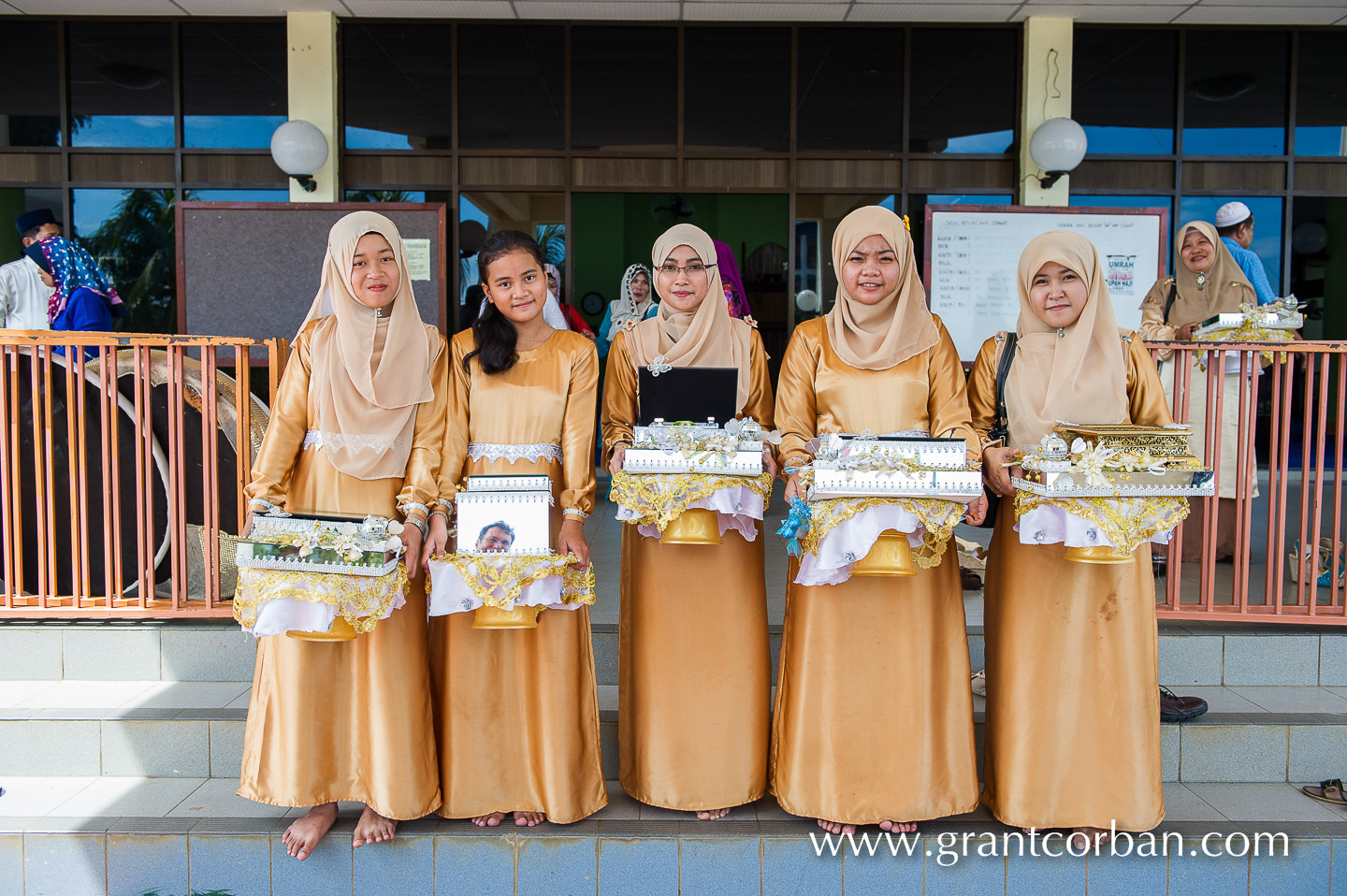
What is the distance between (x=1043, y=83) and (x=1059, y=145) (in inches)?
24.1

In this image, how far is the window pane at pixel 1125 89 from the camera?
21.6 feet

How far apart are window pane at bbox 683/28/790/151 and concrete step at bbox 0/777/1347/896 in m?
5.25

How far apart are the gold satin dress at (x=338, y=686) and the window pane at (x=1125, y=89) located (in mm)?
Answer: 6087

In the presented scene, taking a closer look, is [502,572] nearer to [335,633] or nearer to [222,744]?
[335,633]

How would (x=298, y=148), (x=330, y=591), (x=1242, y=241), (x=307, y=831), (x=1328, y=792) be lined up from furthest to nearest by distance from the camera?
(x=298, y=148) < (x=1242, y=241) < (x=1328, y=792) < (x=307, y=831) < (x=330, y=591)

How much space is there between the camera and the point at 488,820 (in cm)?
271

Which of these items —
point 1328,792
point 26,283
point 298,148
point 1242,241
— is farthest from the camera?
point 298,148

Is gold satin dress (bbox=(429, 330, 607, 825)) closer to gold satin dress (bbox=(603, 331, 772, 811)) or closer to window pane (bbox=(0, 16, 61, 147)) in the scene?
gold satin dress (bbox=(603, 331, 772, 811))

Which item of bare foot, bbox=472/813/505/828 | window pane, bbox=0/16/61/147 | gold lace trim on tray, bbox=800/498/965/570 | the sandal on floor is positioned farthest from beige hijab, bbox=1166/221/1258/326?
window pane, bbox=0/16/61/147

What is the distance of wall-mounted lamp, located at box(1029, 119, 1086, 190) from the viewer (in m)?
6.16

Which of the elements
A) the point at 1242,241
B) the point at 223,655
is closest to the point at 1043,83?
the point at 1242,241

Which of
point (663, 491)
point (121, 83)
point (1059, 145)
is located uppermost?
point (121, 83)

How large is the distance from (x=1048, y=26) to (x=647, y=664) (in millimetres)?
5969

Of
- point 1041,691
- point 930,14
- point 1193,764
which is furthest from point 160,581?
point 930,14
